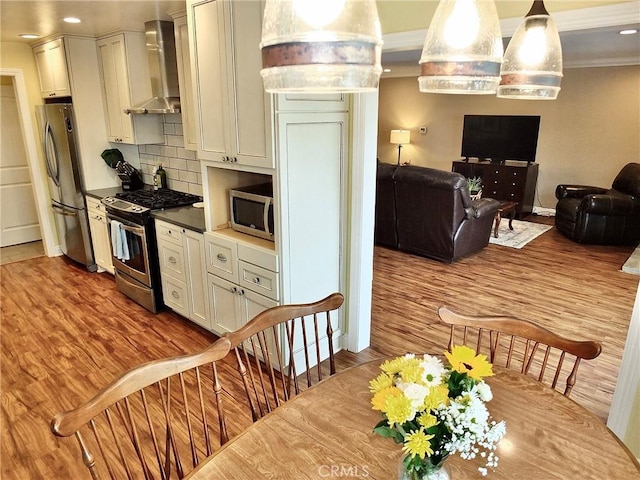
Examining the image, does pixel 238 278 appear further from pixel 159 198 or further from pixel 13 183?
pixel 13 183

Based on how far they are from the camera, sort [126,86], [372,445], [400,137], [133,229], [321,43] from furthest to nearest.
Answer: [400,137] < [126,86] < [133,229] < [372,445] < [321,43]

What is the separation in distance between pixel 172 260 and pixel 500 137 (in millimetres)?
6097

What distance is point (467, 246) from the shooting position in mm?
5109

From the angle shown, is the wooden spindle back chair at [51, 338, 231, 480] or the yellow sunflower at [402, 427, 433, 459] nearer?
the yellow sunflower at [402, 427, 433, 459]

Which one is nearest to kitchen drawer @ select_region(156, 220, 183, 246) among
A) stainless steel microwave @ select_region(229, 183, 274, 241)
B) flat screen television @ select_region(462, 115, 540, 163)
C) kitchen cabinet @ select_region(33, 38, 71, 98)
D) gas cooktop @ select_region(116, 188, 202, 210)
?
gas cooktop @ select_region(116, 188, 202, 210)

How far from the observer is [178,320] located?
366cm

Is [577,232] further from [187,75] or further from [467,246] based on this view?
[187,75]

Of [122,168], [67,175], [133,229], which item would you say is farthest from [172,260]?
[67,175]

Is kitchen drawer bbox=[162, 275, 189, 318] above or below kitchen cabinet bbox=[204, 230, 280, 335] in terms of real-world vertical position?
below

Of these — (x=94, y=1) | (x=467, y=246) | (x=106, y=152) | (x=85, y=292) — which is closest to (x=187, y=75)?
(x=94, y=1)

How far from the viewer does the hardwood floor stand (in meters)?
2.58

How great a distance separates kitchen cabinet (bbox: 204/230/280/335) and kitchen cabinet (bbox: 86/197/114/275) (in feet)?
5.76

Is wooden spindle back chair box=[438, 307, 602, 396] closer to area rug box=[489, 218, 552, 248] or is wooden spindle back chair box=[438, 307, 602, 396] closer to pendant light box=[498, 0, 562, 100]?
pendant light box=[498, 0, 562, 100]

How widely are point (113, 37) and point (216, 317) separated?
2797 mm
